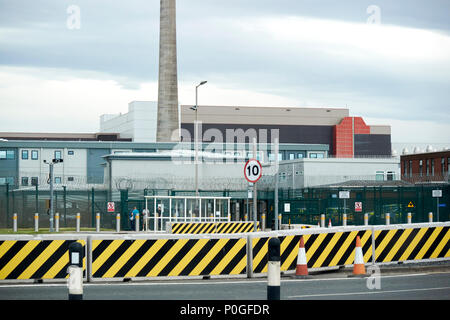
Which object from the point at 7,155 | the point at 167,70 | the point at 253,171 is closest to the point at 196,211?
the point at 253,171

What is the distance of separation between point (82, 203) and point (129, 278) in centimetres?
3094

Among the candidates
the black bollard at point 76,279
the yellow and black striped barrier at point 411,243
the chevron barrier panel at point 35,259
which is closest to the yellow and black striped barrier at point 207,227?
the yellow and black striped barrier at point 411,243

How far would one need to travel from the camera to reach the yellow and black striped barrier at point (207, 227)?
29625mm

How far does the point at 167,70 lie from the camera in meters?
76.8

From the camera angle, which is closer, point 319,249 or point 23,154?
point 319,249

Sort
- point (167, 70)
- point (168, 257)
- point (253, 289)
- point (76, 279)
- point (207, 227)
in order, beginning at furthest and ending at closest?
point (167, 70), point (207, 227), point (168, 257), point (253, 289), point (76, 279)

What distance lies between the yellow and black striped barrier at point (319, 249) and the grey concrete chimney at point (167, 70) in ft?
199

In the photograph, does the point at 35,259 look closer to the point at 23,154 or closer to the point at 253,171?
the point at 253,171

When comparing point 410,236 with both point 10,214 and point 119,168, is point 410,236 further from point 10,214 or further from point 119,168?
point 119,168

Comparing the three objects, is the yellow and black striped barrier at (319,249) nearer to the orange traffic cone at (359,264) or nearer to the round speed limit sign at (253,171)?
the orange traffic cone at (359,264)

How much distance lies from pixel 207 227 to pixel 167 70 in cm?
4845

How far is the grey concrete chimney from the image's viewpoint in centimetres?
7544

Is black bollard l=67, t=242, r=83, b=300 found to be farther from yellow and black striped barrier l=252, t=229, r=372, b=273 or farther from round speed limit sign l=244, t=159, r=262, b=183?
round speed limit sign l=244, t=159, r=262, b=183

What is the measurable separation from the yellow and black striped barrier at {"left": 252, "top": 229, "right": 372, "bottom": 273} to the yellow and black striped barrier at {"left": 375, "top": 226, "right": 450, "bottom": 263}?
1.25ft
